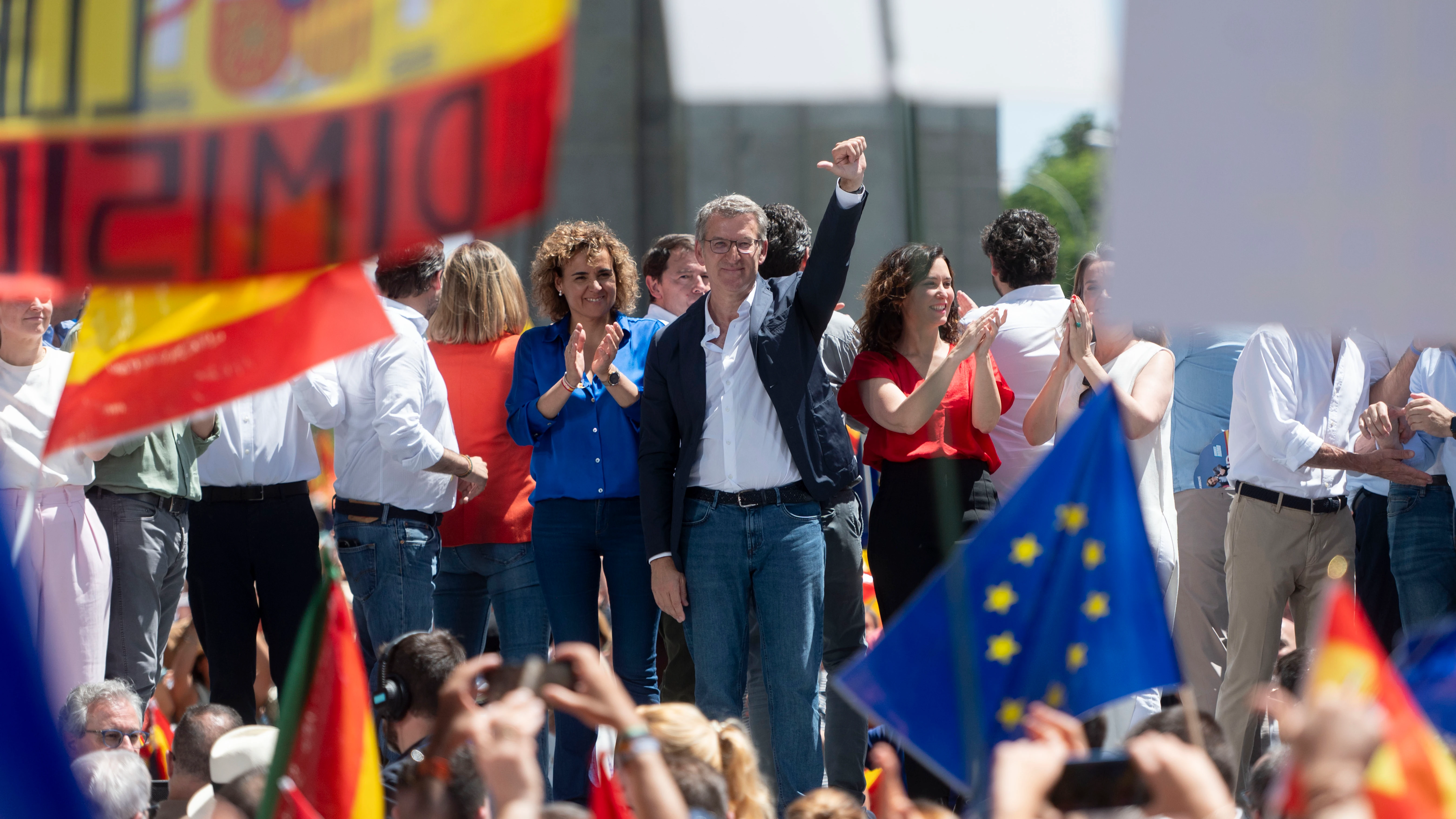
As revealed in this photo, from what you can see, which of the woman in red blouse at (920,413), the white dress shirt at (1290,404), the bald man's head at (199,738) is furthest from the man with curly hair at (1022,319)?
the bald man's head at (199,738)

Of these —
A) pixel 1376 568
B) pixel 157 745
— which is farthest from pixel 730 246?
pixel 157 745

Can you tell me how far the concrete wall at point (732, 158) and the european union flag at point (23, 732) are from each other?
8164mm

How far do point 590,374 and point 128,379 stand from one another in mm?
2441

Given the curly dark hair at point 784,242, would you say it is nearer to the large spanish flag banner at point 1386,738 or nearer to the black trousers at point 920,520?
the black trousers at point 920,520

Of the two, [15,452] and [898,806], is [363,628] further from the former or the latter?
[898,806]

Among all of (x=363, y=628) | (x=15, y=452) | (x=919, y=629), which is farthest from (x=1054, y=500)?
(x=15, y=452)

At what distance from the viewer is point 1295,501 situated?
5.55 m

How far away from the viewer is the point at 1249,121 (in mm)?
2375

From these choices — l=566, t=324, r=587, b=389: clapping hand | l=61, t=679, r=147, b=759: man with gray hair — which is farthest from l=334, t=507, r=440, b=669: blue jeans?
l=61, t=679, r=147, b=759: man with gray hair

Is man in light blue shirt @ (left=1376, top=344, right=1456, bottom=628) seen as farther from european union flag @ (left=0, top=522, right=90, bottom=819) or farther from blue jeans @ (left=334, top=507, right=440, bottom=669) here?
european union flag @ (left=0, top=522, right=90, bottom=819)

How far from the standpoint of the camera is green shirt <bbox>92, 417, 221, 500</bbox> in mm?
5055

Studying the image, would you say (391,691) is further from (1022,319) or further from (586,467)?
(1022,319)

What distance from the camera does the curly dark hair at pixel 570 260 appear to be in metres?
5.33

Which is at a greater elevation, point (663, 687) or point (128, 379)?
point (128, 379)
